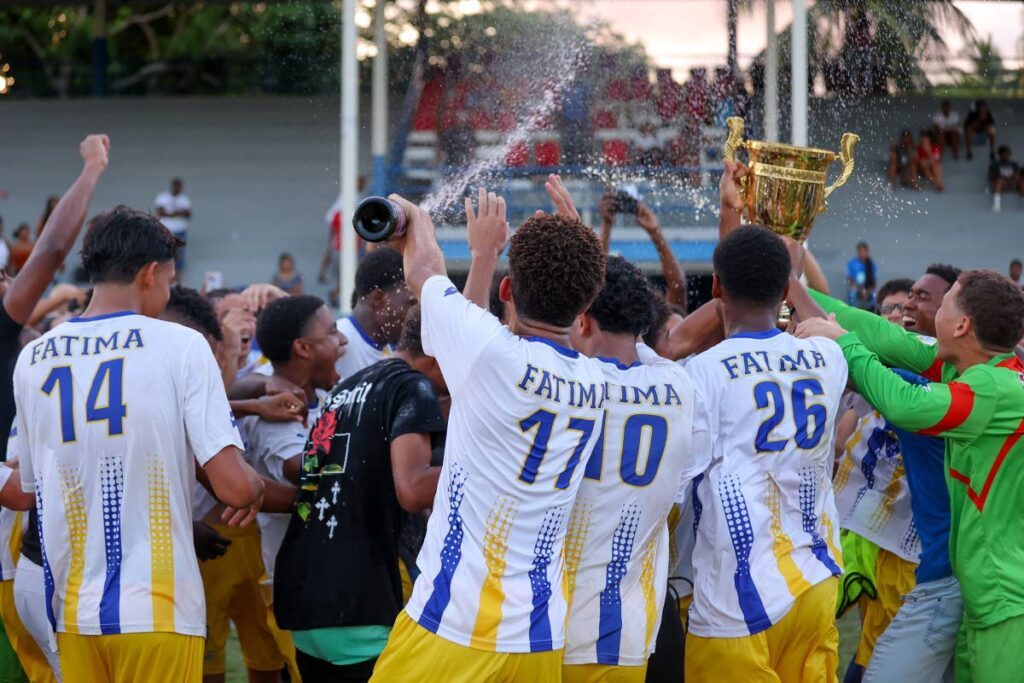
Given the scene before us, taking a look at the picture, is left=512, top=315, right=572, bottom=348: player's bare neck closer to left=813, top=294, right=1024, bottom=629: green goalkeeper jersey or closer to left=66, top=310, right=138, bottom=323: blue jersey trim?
left=66, top=310, right=138, bottom=323: blue jersey trim

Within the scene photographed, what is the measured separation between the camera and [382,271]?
5777mm

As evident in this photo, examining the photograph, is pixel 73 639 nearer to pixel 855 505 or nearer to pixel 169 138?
pixel 855 505

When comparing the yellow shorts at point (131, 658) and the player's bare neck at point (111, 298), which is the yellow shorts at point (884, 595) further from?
the player's bare neck at point (111, 298)

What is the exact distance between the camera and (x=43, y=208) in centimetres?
2255

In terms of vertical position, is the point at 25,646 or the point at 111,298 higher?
the point at 111,298

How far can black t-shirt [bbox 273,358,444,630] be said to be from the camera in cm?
414

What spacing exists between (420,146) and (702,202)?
364cm

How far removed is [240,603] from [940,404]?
10.3ft

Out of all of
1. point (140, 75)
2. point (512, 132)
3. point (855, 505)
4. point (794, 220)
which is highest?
point (140, 75)

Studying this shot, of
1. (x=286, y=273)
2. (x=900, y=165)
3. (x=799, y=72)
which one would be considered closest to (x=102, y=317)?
(x=799, y=72)

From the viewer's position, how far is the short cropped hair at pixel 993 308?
431cm

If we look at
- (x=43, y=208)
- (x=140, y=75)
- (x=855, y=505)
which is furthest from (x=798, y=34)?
(x=140, y=75)

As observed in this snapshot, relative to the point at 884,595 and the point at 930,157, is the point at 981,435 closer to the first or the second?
the point at 884,595

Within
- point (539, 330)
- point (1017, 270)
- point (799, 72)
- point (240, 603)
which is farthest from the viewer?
point (1017, 270)
